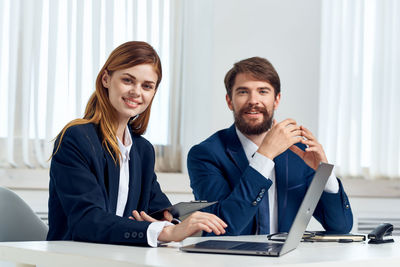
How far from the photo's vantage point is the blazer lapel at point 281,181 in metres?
2.28

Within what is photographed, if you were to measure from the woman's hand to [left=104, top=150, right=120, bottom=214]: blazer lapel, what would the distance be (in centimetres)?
37

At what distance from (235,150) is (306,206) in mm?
961

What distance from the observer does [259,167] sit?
6.77 feet

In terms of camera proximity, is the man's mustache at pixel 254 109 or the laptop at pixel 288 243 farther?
the man's mustache at pixel 254 109

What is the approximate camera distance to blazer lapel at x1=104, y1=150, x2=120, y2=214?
1778 millimetres

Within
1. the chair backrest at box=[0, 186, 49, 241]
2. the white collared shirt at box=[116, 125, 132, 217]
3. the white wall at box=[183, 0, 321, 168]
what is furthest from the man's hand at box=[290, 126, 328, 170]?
the white wall at box=[183, 0, 321, 168]

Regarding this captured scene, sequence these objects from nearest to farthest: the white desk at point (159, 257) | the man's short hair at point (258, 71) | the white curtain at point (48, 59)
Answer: the white desk at point (159, 257), the man's short hair at point (258, 71), the white curtain at point (48, 59)

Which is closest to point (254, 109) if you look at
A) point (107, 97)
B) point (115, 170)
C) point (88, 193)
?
point (107, 97)

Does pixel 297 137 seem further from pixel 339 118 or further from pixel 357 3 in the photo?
pixel 357 3

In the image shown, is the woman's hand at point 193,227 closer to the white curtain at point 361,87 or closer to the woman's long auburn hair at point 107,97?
the woman's long auburn hair at point 107,97

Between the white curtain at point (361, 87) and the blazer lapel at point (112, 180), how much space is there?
7.38 feet

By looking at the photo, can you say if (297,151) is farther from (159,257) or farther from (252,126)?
(159,257)

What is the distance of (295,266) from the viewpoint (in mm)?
1164


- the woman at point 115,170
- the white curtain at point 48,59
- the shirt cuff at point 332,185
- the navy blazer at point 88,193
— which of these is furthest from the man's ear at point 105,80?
the white curtain at point 48,59
